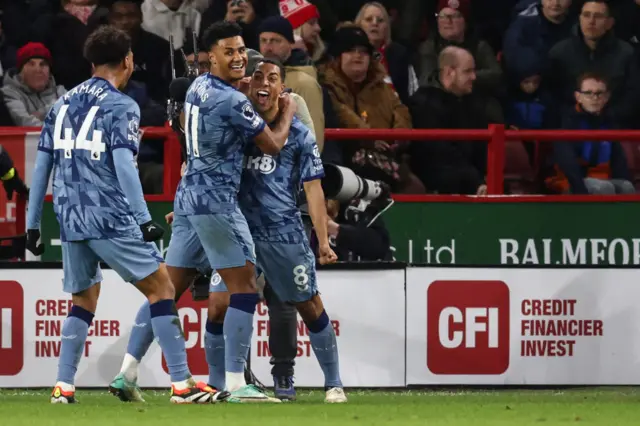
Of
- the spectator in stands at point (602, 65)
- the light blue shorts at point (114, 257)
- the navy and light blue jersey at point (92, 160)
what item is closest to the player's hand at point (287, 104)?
the navy and light blue jersey at point (92, 160)

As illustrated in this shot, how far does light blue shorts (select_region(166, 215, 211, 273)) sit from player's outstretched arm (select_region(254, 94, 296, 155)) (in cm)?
76

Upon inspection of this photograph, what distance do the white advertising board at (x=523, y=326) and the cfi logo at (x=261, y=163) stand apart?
7.69 ft

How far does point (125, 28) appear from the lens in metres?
14.8

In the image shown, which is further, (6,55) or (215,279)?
(6,55)

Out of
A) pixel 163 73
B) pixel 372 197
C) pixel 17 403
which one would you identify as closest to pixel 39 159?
pixel 17 403

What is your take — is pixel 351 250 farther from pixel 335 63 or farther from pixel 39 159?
pixel 39 159

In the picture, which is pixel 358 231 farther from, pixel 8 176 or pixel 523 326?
pixel 8 176

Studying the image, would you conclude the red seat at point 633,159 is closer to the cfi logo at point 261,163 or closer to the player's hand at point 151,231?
the cfi logo at point 261,163

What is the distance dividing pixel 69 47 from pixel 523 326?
4.88 m

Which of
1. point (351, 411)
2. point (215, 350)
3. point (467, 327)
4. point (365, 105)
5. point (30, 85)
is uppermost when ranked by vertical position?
point (30, 85)

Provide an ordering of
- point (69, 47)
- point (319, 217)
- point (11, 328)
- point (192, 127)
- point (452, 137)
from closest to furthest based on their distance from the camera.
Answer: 1. point (192, 127)
2. point (319, 217)
3. point (11, 328)
4. point (452, 137)
5. point (69, 47)

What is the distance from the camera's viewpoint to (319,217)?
33.6 ft

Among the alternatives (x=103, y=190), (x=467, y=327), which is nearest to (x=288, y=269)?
(x=103, y=190)

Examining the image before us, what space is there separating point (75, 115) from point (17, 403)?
6.65 ft
